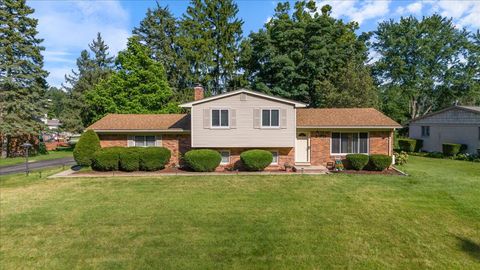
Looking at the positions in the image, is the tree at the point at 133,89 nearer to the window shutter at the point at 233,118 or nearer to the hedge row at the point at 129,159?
the hedge row at the point at 129,159

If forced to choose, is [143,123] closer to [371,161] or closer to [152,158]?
[152,158]

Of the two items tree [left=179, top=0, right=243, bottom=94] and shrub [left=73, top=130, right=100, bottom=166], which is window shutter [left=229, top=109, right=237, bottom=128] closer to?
shrub [left=73, top=130, right=100, bottom=166]

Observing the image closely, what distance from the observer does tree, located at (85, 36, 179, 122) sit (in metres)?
31.1

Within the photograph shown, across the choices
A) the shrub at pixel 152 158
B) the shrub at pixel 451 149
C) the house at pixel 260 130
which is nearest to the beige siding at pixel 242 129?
the house at pixel 260 130

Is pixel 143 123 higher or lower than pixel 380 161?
higher

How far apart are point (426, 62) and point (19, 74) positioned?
161 ft

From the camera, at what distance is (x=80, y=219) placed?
9.57 metres

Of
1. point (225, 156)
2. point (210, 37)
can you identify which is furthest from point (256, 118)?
point (210, 37)

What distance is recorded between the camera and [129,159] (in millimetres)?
16938

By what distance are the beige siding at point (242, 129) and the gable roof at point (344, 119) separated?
1.26m

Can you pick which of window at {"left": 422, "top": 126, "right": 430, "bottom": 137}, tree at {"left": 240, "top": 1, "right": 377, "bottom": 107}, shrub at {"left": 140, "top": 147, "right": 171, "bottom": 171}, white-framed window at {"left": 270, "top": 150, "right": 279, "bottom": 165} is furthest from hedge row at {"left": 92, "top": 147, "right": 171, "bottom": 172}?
window at {"left": 422, "top": 126, "right": 430, "bottom": 137}

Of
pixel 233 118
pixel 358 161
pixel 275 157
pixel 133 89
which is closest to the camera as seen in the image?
pixel 358 161

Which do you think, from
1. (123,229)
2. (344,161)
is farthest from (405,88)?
(123,229)

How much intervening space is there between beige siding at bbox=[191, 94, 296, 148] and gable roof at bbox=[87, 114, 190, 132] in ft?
4.91
